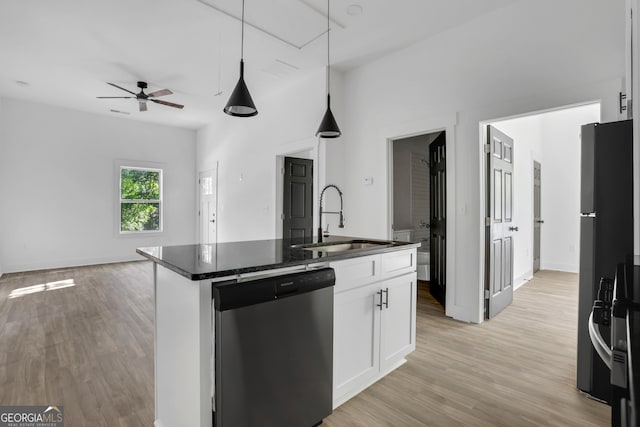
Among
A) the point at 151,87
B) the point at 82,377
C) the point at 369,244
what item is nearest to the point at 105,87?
the point at 151,87

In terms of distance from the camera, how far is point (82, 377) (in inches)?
87.4

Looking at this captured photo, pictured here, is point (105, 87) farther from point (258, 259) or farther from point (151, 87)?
point (258, 259)

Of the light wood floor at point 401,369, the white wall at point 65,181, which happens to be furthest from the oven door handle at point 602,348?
the white wall at point 65,181

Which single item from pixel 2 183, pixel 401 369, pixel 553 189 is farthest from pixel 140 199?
pixel 553 189

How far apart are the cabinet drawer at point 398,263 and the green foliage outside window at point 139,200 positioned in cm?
A: 677

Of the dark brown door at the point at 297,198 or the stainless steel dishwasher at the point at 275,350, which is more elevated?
the dark brown door at the point at 297,198

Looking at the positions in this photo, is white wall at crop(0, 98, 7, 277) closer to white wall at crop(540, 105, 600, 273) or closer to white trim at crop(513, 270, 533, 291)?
white trim at crop(513, 270, 533, 291)

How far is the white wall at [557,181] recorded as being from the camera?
5.28 m

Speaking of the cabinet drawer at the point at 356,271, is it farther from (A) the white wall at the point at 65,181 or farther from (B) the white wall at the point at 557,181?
(A) the white wall at the point at 65,181

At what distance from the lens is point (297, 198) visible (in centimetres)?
543

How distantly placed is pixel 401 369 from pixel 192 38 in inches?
159

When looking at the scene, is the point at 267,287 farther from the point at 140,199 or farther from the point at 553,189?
the point at 140,199

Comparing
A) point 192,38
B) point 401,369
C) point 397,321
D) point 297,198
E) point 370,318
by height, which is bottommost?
point 401,369

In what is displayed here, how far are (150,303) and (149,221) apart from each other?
13.1ft
